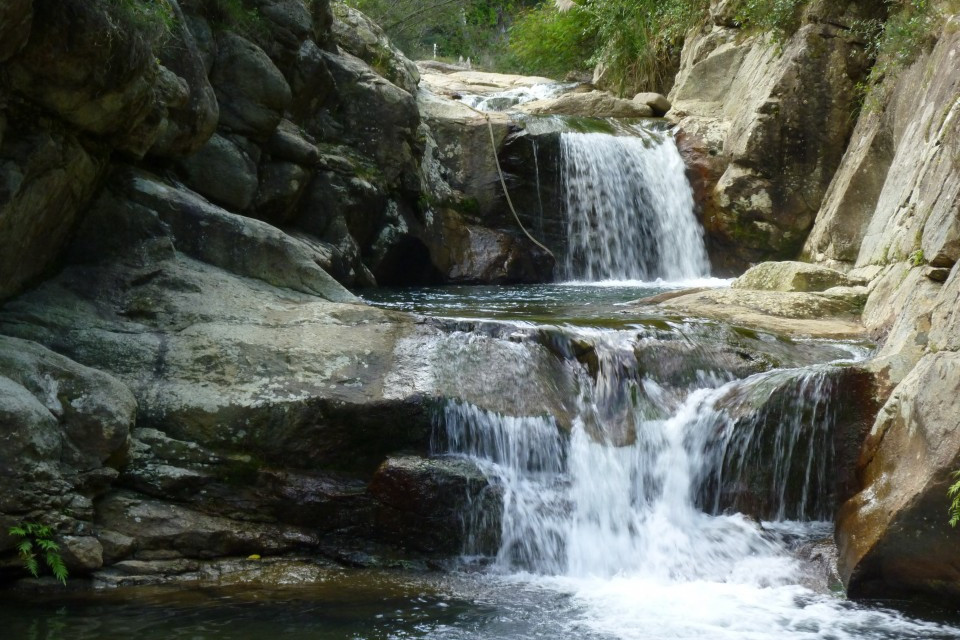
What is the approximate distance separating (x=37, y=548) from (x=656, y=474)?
140 inches

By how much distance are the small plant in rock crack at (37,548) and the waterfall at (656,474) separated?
2.23 m

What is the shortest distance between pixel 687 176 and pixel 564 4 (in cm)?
935

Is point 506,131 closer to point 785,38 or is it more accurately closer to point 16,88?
point 785,38

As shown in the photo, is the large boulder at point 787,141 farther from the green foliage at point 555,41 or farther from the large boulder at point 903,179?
the green foliage at point 555,41

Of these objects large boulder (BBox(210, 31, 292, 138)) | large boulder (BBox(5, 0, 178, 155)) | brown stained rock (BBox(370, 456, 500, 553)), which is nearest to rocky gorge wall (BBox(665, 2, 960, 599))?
brown stained rock (BBox(370, 456, 500, 553))

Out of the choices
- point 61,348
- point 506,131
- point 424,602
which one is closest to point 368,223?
point 506,131

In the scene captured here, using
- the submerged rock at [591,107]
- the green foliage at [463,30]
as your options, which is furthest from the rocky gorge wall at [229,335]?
the green foliage at [463,30]

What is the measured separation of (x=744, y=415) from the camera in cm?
564

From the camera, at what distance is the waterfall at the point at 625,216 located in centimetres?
1248

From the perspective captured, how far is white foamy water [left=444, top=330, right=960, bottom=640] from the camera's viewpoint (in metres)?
4.92

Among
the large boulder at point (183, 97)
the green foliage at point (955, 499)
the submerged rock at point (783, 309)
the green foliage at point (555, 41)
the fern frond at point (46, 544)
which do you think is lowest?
the fern frond at point (46, 544)

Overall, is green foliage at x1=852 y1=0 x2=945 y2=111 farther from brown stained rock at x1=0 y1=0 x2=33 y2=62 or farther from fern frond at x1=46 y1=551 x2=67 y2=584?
fern frond at x1=46 y1=551 x2=67 y2=584

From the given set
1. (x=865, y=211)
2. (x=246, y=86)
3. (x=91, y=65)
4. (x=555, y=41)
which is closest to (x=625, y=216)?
(x=865, y=211)

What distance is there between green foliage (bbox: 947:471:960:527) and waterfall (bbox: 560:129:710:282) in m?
8.10
